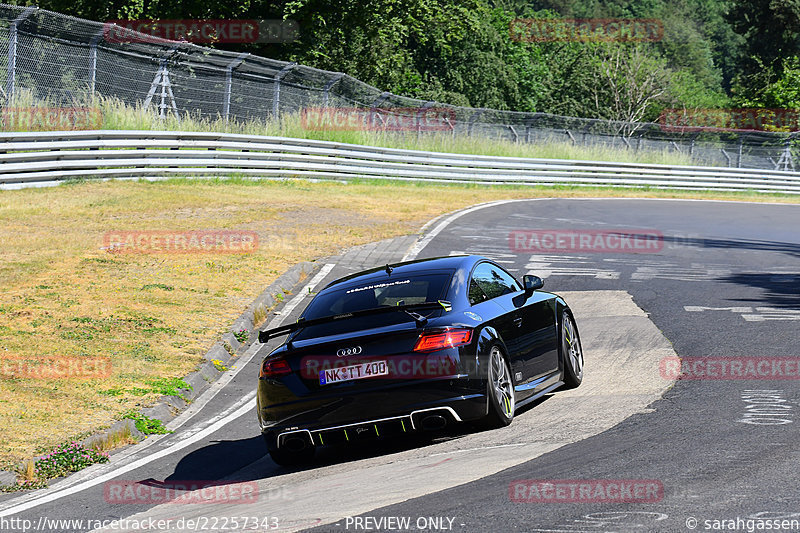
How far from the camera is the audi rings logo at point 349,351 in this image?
25.1ft

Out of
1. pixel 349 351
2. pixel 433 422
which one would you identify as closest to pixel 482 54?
pixel 349 351

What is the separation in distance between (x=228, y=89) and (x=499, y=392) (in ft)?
77.7

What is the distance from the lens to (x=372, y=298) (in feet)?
27.9

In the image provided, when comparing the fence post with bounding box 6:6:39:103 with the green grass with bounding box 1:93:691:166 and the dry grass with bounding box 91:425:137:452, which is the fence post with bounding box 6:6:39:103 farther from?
the dry grass with bounding box 91:425:137:452

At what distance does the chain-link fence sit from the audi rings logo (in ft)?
57.6

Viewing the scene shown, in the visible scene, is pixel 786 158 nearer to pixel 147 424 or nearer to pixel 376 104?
pixel 376 104

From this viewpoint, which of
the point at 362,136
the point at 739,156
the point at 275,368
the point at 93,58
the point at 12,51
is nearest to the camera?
the point at 275,368

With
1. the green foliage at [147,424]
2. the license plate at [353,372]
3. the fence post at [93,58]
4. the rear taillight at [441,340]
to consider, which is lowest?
the green foliage at [147,424]

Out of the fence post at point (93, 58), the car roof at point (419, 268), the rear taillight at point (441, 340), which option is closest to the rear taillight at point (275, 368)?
the rear taillight at point (441, 340)

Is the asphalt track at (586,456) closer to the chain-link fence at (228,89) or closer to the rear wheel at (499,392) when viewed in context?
the rear wheel at (499,392)

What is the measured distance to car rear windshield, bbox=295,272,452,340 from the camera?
26.4 feet

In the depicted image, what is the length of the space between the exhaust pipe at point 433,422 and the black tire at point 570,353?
2.22m

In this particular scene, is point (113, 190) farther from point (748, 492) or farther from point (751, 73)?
point (751, 73)

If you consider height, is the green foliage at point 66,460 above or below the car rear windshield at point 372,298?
below
